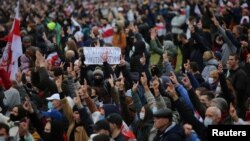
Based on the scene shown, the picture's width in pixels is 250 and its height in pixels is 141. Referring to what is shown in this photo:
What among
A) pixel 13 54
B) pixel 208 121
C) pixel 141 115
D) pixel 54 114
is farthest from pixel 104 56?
pixel 208 121

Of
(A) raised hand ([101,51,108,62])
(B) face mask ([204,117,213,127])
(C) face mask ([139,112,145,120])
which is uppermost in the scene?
(A) raised hand ([101,51,108,62])

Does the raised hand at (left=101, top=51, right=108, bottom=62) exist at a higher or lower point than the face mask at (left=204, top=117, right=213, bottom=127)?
higher

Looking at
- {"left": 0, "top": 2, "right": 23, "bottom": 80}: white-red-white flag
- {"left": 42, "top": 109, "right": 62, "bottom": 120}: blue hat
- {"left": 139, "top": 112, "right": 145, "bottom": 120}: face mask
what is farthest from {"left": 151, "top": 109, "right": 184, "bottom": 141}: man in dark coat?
{"left": 0, "top": 2, "right": 23, "bottom": 80}: white-red-white flag

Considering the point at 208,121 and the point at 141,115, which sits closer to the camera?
the point at 208,121

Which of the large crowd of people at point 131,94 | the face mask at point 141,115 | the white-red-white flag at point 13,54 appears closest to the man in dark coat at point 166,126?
the large crowd of people at point 131,94

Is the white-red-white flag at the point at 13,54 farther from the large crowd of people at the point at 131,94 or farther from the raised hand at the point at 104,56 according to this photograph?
the raised hand at the point at 104,56

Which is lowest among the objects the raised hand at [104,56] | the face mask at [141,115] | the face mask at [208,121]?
the face mask at [141,115]

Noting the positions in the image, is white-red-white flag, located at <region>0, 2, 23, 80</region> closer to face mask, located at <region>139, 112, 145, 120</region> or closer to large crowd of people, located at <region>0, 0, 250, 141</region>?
large crowd of people, located at <region>0, 0, 250, 141</region>

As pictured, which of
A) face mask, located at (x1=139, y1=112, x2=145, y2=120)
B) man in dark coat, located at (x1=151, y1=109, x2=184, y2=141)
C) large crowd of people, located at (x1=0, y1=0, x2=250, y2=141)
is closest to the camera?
man in dark coat, located at (x1=151, y1=109, x2=184, y2=141)

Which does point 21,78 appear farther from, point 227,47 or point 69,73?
point 227,47

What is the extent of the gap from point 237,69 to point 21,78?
370cm

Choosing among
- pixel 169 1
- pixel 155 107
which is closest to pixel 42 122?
pixel 155 107

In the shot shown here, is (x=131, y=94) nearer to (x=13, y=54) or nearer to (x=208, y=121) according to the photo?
(x=208, y=121)

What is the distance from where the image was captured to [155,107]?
Answer: 30.0 feet
